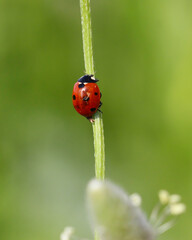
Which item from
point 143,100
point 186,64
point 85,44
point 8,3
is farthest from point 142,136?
point 85,44

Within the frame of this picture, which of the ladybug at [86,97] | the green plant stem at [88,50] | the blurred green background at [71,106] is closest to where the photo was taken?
the green plant stem at [88,50]

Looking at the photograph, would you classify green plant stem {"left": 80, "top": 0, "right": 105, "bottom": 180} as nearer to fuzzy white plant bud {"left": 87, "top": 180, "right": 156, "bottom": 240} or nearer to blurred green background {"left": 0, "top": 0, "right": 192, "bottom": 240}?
fuzzy white plant bud {"left": 87, "top": 180, "right": 156, "bottom": 240}

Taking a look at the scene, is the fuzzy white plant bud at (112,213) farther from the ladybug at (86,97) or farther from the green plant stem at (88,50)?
the ladybug at (86,97)

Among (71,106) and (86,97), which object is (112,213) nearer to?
(86,97)

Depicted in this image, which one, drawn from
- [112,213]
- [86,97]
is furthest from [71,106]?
[112,213]

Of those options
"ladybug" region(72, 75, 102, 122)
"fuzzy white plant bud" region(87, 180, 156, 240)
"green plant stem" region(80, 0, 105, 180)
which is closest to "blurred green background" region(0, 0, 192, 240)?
"ladybug" region(72, 75, 102, 122)

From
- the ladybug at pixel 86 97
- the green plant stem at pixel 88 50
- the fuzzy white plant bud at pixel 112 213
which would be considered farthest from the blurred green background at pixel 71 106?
the fuzzy white plant bud at pixel 112 213
